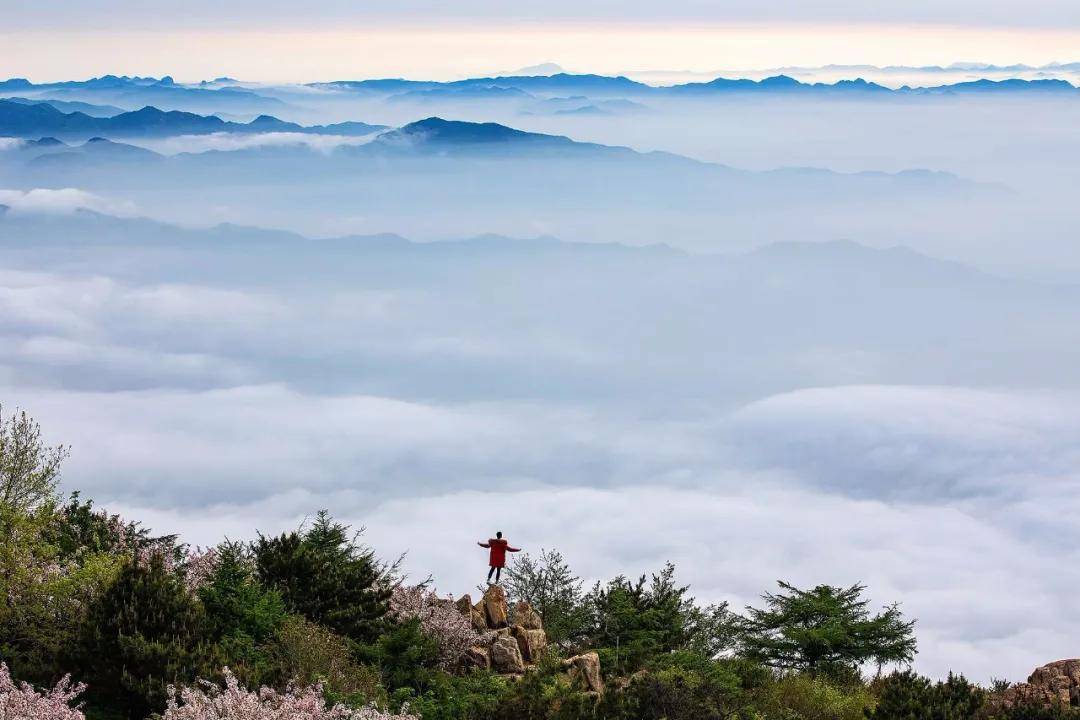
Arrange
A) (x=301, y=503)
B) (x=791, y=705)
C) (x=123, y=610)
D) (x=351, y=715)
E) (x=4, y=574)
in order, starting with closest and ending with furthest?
1. (x=351, y=715)
2. (x=123, y=610)
3. (x=4, y=574)
4. (x=791, y=705)
5. (x=301, y=503)

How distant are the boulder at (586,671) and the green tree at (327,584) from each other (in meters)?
5.60

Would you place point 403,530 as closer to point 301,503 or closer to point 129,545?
point 301,503

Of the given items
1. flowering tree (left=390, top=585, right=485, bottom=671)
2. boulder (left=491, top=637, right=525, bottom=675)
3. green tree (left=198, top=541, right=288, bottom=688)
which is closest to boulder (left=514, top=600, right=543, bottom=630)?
flowering tree (left=390, top=585, right=485, bottom=671)

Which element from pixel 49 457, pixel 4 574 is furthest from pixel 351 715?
pixel 49 457

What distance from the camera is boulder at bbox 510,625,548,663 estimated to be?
28.5 metres

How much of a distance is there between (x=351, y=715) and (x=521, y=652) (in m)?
9.14

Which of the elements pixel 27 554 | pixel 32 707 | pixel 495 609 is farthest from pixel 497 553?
pixel 32 707

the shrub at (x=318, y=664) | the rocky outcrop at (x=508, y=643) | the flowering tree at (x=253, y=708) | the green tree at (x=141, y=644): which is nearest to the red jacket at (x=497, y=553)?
the rocky outcrop at (x=508, y=643)

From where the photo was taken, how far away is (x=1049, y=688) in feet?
90.7

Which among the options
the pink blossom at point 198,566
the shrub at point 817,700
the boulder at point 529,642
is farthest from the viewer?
the pink blossom at point 198,566

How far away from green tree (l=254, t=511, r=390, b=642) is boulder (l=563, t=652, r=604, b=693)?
5.60m

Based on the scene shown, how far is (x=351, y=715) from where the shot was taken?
19703mm

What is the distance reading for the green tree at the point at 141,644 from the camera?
2228 centimetres

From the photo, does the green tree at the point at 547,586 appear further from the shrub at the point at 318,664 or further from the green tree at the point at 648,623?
the shrub at the point at 318,664
